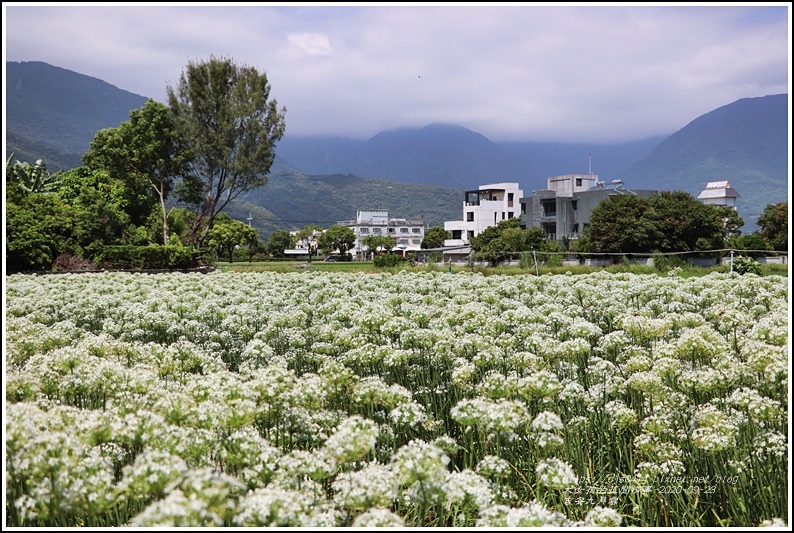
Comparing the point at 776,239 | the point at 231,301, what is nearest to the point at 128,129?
the point at 231,301

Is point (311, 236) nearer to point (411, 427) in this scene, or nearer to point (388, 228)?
point (388, 228)

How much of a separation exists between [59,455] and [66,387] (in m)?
2.32

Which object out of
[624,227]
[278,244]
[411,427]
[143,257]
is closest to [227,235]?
[278,244]

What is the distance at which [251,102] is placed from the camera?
54.2 meters

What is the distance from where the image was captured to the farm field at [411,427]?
3.22 meters

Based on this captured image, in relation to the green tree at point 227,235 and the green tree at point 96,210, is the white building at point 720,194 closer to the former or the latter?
the green tree at point 227,235

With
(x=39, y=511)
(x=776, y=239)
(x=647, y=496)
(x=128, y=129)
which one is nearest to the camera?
(x=39, y=511)

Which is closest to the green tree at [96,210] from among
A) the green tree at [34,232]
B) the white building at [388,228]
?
the green tree at [34,232]

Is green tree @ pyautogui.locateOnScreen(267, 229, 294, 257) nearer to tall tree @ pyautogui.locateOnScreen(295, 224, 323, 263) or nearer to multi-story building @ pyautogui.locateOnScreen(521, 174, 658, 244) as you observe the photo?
tall tree @ pyautogui.locateOnScreen(295, 224, 323, 263)

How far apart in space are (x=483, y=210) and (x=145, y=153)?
8415cm

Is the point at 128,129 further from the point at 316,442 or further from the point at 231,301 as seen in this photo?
the point at 316,442

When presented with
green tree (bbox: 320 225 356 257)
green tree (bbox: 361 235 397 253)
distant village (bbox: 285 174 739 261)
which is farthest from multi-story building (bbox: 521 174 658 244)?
green tree (bbox: 320 225 356 257)

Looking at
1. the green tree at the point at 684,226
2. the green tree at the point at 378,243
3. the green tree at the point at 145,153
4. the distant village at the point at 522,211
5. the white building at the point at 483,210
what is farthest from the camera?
the green tree at the point at 378,243

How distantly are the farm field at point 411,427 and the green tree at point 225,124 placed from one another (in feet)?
154
